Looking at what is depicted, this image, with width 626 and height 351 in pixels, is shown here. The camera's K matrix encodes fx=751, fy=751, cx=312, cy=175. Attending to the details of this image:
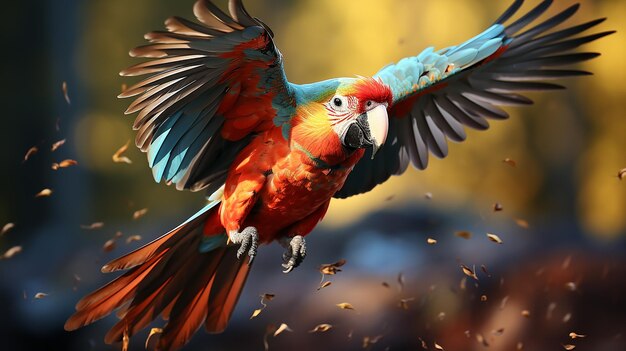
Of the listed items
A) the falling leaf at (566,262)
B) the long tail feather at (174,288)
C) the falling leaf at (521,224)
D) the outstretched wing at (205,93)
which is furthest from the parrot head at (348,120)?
the falling leaf at (566,262)

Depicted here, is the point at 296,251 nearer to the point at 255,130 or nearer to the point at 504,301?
the point at 255,130

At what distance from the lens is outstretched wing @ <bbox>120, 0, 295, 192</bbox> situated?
6.29 ft

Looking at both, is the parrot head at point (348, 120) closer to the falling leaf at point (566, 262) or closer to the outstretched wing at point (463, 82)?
the outstretched wing at point (463, 82)

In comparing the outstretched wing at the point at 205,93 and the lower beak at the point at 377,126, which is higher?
the outstretched wing at the point at 205,93

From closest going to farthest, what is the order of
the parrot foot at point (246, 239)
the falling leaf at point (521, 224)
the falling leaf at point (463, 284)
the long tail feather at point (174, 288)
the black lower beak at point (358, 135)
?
the black lower beak at point (358, 135) < the parrot foot at point (246, 239) < the long tail feather at point (174, 288) < the falling leaf at point (521, 224) < the falling leaf at point (463, 284)

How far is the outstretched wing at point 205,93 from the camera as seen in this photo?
1.92 m

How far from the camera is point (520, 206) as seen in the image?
525 centimetres

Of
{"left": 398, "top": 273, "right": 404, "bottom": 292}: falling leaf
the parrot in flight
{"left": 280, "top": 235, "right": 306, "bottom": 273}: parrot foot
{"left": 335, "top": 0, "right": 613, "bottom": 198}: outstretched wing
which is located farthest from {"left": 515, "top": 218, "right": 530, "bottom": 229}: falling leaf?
{"left": 280, "top": 235, "right": 306, "bottom": 273}: parrot foot

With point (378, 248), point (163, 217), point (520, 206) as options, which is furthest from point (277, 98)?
point (520, 206)

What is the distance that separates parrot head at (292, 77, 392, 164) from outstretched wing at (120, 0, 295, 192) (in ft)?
0.38

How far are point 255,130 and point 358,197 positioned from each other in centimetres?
268

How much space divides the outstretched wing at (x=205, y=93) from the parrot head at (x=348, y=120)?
0.38 feet

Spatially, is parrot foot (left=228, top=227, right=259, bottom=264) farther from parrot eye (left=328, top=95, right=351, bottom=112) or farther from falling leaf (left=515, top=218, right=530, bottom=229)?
falling leaf (left=515, top=218, right=530, bottom=229)

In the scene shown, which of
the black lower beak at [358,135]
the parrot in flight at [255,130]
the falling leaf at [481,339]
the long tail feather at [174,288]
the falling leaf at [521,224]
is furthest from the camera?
the falling leaf at [481,339]
